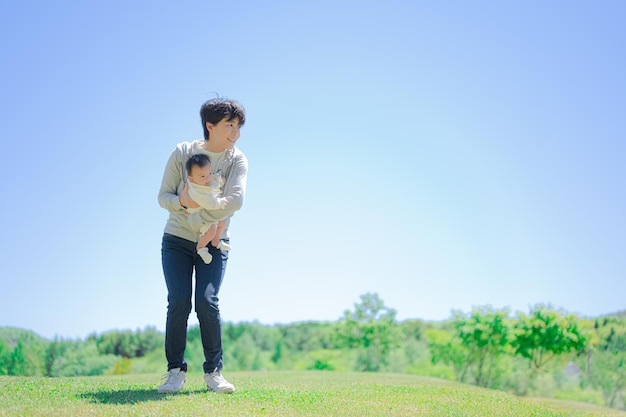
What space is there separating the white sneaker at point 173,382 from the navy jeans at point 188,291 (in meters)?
0.16

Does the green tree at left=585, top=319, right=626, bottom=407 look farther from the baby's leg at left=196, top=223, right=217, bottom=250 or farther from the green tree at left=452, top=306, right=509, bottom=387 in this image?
the baby's leg at left=196, top=223, right=217, bottom=250

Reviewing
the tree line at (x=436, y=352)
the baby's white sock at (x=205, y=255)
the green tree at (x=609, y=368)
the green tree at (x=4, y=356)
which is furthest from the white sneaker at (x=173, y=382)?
the green tree at (x=609, y=368)

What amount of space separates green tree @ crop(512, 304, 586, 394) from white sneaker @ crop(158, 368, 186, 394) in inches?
536

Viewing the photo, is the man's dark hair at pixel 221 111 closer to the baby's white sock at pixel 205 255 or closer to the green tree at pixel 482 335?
the baby's white sock at pixel 205 255

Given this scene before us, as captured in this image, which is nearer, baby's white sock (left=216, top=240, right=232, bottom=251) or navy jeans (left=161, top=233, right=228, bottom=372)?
navy jeans (left=161, top=233, right=228, bottom=372)

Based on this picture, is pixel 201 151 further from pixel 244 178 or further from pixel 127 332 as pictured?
pixel 127 332

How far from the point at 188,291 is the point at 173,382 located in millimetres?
1070

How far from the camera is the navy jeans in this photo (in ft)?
19.7

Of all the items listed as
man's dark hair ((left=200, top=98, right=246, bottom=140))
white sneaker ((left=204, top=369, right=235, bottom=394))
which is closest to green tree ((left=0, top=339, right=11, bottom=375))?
white sneaker ((left=204, top=369, right=235, bottom=394))

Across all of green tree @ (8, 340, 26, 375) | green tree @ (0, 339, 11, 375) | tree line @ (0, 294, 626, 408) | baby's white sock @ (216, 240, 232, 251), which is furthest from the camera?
green tree @ (8, 340, 26, 375)

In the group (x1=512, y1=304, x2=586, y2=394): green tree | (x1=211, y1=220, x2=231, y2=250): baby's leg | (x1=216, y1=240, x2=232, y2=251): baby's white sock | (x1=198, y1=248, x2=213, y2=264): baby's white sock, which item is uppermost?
(x1=211, y1=220, x2=231, y2=250): baby's leg

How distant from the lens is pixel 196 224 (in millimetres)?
5965

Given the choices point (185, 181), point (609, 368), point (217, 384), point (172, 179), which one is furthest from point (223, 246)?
Answer: point (609, 368)

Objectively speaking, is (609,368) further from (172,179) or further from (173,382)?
(172,179)
